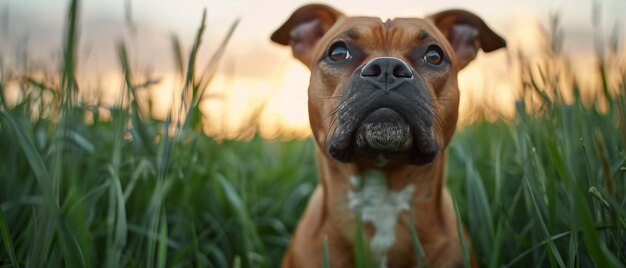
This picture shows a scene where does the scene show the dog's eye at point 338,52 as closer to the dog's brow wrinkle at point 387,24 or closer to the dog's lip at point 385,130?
the dog's brow wrinkle at point 387,24

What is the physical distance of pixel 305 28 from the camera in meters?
3.15

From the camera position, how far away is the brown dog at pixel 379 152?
2271 mm

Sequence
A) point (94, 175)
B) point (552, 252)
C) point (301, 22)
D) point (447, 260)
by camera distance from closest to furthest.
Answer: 1. point (552, 252)
2. point (447, 260)
3. point (94, 175)
4. point (301, 22)

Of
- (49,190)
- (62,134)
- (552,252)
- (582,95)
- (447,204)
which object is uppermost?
(582,95)

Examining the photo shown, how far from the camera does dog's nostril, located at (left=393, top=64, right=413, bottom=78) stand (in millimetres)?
2248

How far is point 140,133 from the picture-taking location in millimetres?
2584

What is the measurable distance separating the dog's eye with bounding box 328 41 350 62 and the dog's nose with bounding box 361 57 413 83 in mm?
Result: 293

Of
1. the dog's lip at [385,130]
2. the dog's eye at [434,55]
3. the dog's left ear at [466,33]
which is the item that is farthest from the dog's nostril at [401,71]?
the dog's left ear at [466,33]

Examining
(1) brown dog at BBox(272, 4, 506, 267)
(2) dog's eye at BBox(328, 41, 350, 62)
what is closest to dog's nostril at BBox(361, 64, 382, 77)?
(1) brown dog at BBox(272, 4, 506, 267)

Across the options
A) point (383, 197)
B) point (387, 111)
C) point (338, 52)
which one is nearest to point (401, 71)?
point (387, 111)

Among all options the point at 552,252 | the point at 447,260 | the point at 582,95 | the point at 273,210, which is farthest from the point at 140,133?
the point at 582,95

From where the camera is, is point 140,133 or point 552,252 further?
point 140,133

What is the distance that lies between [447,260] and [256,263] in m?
1.10

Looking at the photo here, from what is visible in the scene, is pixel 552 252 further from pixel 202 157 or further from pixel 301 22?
pixel 202 157
